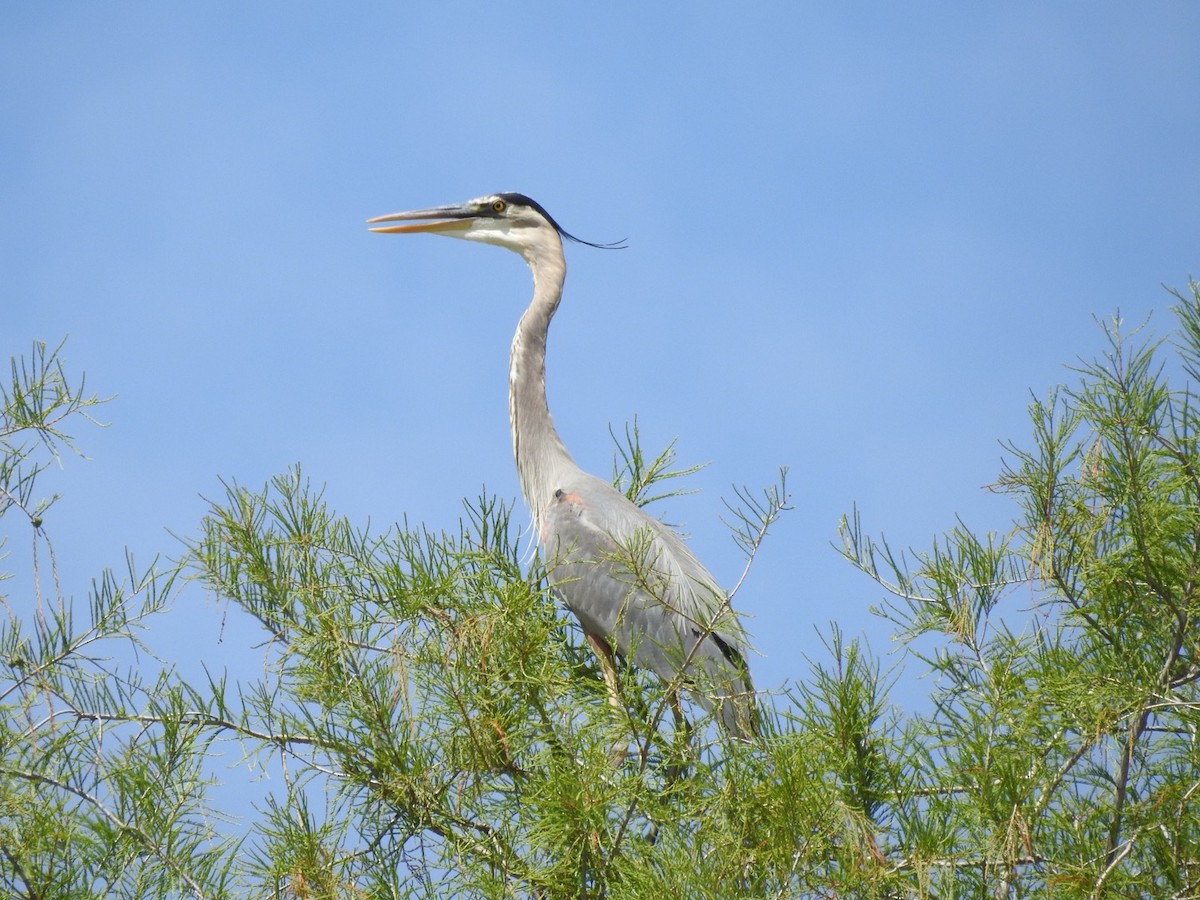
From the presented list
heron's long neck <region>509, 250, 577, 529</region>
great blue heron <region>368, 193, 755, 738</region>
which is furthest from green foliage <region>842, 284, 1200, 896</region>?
heron's long neck <region>509, 250, 577, 529</region>

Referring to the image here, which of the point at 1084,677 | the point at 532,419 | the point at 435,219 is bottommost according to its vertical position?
the point at 1084,677

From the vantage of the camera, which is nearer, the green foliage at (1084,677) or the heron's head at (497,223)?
the green foliage at (1084,677)

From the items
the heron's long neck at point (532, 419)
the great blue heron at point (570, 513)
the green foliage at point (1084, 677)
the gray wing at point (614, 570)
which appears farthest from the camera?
the heron's long neck at point (532, 419)

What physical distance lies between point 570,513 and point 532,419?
0.66 m

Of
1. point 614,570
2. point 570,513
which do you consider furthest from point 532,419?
point 614,570

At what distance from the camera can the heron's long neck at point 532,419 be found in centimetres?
457

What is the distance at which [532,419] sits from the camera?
459cm

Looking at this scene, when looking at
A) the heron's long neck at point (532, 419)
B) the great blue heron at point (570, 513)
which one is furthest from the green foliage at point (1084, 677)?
the heron's long neck at point (532, 419)

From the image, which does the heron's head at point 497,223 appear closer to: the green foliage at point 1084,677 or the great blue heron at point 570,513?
the great blue heron at point 570,513

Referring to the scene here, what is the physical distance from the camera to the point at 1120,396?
2273 mm

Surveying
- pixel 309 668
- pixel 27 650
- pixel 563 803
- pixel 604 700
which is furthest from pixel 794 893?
pixel 27 650

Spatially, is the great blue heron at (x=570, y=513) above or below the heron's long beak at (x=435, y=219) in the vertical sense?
below

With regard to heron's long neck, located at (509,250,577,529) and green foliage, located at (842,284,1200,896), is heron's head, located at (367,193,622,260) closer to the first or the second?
heron's long neck, located at (509,250,577,529)

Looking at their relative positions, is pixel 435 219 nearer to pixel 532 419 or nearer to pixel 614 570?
pixel 532 419
